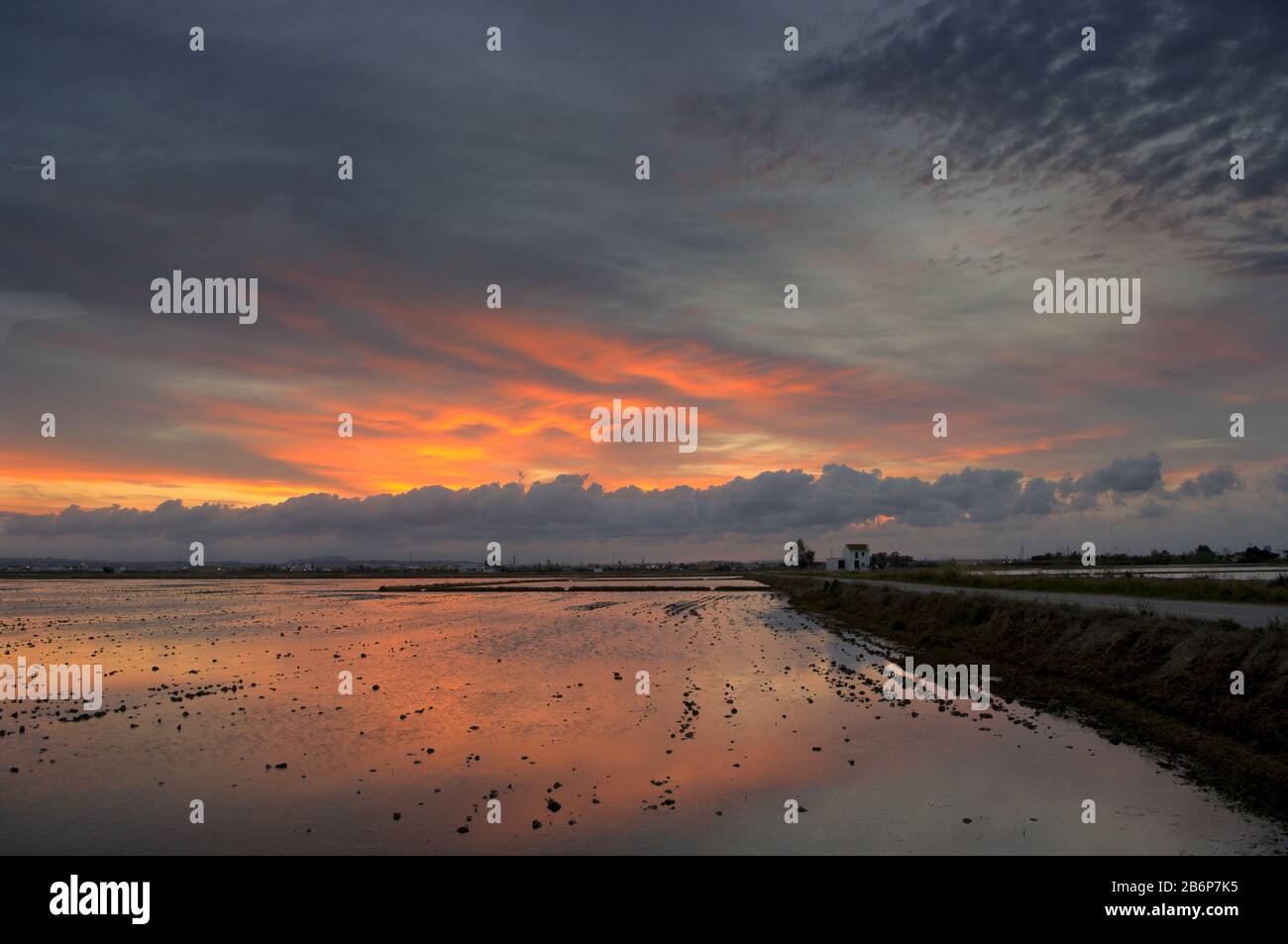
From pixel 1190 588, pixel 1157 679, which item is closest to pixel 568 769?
pixel 1157 679

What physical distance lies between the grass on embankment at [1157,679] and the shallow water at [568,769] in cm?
135

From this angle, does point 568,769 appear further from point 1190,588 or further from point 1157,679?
point 1190,588

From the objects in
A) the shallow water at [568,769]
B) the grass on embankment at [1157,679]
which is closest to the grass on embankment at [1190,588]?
the grass on embankment at [1157,679]

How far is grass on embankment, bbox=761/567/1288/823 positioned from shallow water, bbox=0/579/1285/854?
1.35 metres

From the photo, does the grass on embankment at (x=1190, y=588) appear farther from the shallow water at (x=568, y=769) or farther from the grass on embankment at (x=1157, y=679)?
the shallow water at (x=568, y=769)

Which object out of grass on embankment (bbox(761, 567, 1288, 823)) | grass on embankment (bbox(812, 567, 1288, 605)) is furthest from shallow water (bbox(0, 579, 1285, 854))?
grass on embankment (bbox(812, 567, 1288, 605))

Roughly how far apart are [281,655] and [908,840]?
1351 inches

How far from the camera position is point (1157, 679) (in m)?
22.6

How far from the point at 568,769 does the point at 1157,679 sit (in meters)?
18.4

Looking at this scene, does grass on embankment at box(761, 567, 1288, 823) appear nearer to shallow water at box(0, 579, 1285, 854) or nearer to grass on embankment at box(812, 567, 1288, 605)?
shallow water at box(0, 579, 1285, 854)

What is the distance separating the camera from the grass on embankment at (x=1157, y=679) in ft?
53.8

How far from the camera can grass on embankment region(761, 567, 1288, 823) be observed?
53.8 ft
